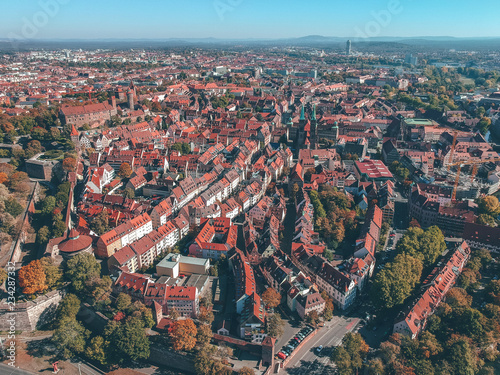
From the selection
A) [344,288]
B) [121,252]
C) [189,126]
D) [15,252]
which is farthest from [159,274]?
[189,126]

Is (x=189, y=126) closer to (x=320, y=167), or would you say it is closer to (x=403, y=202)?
(x=320, y=167)

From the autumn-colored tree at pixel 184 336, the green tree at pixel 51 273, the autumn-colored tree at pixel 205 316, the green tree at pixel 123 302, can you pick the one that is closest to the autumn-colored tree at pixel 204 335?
the autumn-colored tree at pixel 184 336

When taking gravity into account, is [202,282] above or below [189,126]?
below

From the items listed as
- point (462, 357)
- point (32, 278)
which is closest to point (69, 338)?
point (32, 278)

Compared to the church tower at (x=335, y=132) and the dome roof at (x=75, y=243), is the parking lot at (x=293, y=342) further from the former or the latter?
the church tower at (x=335, y=132)

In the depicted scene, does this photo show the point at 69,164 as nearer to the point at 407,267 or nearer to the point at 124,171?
the point at 124,171

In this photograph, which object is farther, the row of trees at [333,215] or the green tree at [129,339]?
the row of trees at [333,215]
